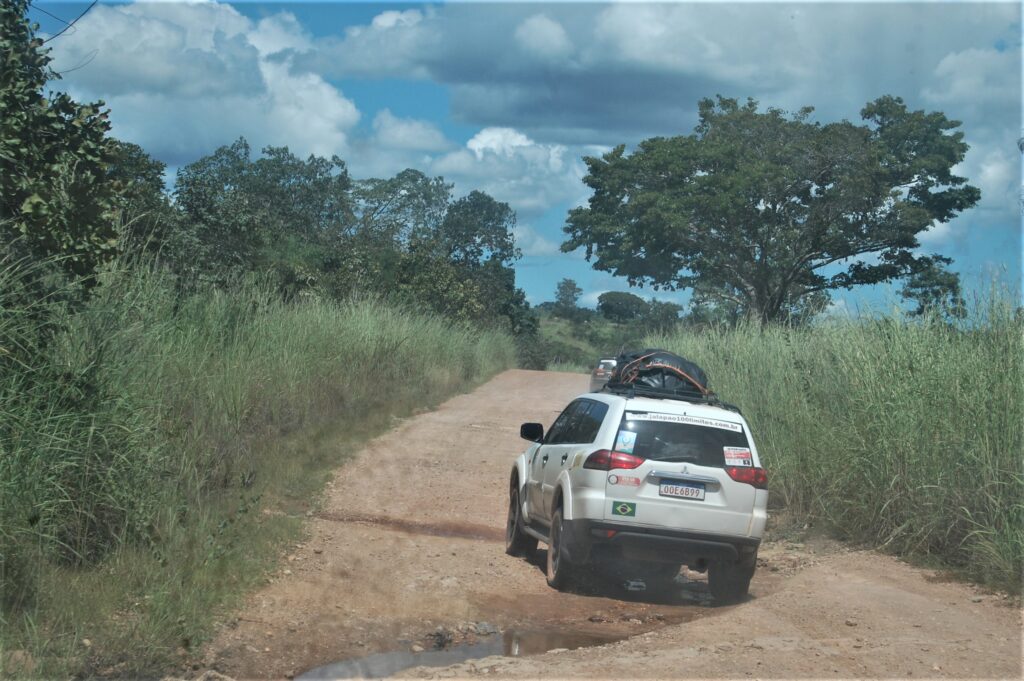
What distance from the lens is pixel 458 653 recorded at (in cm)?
754

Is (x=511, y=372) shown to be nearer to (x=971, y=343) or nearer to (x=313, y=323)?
(x=313, y=323)

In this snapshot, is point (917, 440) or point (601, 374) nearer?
point (917, 440)

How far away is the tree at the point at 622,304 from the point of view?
179ft

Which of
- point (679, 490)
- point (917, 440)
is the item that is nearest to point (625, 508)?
point (679, 490)

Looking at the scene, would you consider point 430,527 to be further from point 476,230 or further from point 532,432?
point 476,230

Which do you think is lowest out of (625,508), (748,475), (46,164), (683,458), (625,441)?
(625,508)

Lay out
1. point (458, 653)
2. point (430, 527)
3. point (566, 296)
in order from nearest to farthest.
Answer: point (458, 653) → point (430, 527) → point (566, 296)

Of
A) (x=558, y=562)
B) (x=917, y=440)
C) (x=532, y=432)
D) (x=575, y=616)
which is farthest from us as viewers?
(x=532, y=432)

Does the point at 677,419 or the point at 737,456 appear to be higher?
the point at 677,419

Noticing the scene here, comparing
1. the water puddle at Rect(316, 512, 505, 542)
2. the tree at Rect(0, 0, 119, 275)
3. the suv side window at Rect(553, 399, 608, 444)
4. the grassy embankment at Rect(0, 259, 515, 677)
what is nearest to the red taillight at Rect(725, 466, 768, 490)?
the suv side window at Rect(553, 399, 608, 444)

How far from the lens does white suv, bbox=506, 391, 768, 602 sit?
30.0 feet

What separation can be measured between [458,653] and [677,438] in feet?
9.66

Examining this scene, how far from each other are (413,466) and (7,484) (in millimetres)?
9025

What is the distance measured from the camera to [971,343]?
10.8 metres
